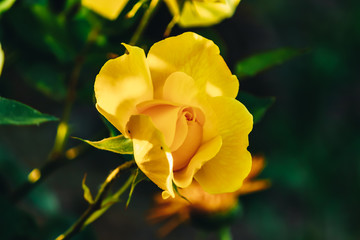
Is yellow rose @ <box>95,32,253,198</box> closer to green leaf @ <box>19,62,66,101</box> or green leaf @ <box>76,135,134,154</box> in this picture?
green leaf @ <box>76,135,134,154</box>

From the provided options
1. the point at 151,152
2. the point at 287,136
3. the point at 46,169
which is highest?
the point at 151,152

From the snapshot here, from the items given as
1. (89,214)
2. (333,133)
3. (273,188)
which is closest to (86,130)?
(273,188)

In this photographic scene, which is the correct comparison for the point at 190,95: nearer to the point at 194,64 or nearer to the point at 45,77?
the point at 194,64

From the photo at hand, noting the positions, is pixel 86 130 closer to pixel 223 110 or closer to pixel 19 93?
pixel 19 93

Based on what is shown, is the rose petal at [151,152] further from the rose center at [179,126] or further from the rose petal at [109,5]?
the rose petal at [109,5]

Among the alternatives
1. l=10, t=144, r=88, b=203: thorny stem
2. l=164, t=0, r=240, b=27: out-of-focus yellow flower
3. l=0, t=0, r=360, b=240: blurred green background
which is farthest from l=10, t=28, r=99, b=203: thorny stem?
l=0, t=0, r=360, b=240: blurred green background

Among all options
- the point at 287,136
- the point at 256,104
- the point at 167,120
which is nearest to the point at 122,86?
the point at 167,120
